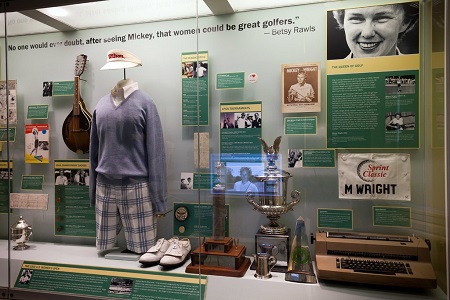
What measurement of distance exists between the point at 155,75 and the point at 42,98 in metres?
0.76

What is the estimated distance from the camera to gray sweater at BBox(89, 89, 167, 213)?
6.11ft

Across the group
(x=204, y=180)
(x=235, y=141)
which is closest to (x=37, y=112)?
(x=204, y=180)

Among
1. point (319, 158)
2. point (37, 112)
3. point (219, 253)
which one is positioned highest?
point (37, 112)

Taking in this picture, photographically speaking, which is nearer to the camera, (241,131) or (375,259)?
(375,259)

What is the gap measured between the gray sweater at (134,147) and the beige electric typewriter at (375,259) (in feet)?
3.02

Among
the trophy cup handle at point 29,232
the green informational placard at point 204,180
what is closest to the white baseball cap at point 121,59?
the green informational placard at point 204,180

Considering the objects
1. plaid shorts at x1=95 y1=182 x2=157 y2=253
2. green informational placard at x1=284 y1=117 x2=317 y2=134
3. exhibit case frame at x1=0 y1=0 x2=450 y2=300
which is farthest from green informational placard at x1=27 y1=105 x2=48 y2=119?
green informational placard at x1=284 y1=117 x2=317 y2=134

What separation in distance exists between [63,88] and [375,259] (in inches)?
78.5

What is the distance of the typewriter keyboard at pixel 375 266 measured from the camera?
1.40m

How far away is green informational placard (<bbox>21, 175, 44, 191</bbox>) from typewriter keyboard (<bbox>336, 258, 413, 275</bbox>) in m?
1.80

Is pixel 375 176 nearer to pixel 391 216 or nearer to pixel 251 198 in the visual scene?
pixel 391 216

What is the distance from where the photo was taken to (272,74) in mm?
1839

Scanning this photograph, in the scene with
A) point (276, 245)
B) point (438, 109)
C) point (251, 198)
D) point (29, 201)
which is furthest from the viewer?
point (29, 201)

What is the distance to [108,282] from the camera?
160cm
